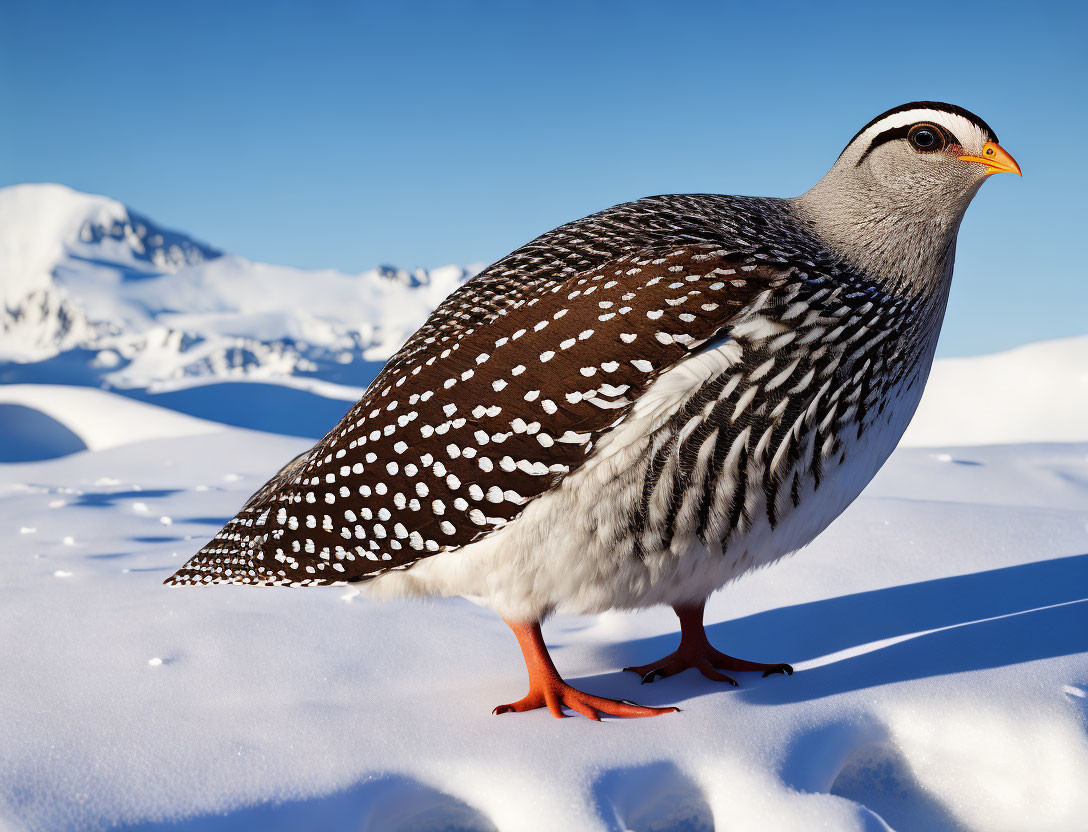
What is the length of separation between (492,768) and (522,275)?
1667mm

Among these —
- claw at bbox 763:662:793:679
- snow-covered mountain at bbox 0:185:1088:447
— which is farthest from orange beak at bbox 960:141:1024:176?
snow-covered mountain at bbox 0:185:1088:447

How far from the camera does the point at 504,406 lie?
269 centimetres

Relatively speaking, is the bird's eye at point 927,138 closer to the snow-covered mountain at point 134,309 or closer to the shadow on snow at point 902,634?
the shadow on snow at point 902,634

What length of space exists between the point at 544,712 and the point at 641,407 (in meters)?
1.26

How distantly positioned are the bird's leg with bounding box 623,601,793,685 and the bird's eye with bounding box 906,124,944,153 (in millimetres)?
1939

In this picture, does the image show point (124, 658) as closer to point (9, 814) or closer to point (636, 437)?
point (9, 814)

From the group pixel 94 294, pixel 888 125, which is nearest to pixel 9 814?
pixel 888 125

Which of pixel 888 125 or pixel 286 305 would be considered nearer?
pixel 888 125

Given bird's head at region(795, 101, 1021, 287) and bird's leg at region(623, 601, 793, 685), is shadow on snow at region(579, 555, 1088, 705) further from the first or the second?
bird's head at region(795, 101, 1021, 287)

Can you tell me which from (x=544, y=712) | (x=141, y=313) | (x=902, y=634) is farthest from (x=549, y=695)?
(x=141, y=313)

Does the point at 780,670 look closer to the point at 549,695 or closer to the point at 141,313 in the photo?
the point at 549,695

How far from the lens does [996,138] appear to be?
3100mm

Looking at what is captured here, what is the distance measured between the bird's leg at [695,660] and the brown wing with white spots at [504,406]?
3.61ft

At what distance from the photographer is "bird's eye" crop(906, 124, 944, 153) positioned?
312cm
